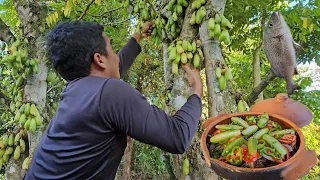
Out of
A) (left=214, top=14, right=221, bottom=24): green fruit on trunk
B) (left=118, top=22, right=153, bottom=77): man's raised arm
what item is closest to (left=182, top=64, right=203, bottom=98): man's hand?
(left=214, top=14, right=221, bottom=24): green fruit on trunk

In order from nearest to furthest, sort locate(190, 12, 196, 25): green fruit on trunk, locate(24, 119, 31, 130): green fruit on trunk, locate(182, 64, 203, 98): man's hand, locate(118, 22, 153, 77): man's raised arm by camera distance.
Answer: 1. locate(182, 64, 203, 98): man's hand
2. locate(190, 12, 196, 25): green fruit on trunk
3. locate(118, 22, 153, 77): man's raised arm
4. locate(24, 119, 31, 130): green fruit on trunk

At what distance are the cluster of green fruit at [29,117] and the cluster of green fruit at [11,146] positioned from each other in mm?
267

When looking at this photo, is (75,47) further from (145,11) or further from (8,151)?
(8,151)

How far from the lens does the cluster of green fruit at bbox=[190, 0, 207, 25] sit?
8.02 feet

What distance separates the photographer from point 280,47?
1.95m

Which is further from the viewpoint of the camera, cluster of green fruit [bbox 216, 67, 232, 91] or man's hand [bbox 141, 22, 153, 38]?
man's hand [bbox 141, 22, 153, 38]

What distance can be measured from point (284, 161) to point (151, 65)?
5.13m

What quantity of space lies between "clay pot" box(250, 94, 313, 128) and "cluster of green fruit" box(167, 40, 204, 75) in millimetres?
641

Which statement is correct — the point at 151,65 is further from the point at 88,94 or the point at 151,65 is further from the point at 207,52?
the point at 88,94

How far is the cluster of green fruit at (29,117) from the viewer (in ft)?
10.7

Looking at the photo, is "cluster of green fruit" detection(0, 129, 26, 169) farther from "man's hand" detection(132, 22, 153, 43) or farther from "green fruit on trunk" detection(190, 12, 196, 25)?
"green fruit on trunk" detection(190, 12, 196, 25)

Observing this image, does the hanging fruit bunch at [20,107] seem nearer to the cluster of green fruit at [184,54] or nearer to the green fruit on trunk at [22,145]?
the green fruit on trunk at [22,145]

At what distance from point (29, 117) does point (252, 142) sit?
242 cm

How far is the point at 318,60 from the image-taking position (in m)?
4.30
